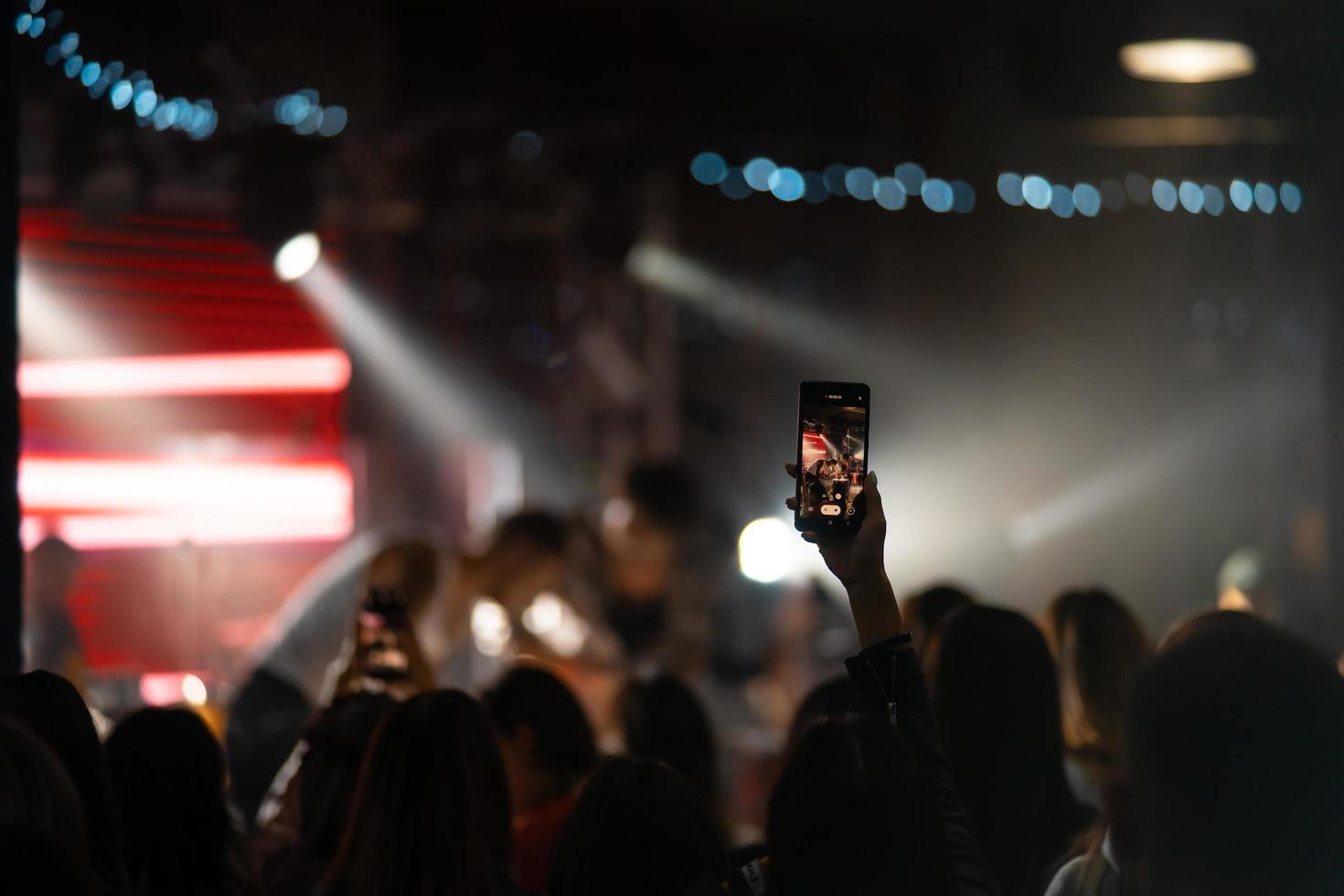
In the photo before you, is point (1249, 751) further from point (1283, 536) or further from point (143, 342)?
point (1283, 536)

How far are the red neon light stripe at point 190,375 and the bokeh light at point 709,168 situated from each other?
2.73m

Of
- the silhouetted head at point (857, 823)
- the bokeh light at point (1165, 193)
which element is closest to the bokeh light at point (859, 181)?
the bokeh light at point (1165, 193)

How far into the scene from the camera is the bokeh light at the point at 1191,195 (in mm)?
8992

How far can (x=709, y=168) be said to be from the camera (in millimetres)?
9055

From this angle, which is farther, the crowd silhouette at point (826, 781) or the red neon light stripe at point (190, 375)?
the red neon light stripe at point (190, 375)

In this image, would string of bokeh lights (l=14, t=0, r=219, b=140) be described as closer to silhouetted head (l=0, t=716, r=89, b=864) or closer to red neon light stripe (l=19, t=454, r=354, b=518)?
red neon light stripe (l=19, t=454, r=354, b=518)

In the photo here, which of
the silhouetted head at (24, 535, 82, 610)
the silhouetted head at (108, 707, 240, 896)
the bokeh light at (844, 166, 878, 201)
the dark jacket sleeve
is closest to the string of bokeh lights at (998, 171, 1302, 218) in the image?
the bokeh light at (844, 166, 878, 201)

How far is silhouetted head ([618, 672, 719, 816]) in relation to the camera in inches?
129

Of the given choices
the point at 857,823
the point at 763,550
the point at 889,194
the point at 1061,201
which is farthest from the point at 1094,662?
the point at 1061,201

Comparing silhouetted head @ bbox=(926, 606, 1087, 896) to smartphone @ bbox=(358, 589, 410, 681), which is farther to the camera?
smartphone @ bbox=(358, 589, 410, 681)

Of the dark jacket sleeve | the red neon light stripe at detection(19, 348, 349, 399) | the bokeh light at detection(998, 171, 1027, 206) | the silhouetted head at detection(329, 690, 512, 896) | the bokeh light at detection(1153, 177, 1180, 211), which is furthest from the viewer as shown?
the bokeh light at detection(998, 171, 1027, 206)

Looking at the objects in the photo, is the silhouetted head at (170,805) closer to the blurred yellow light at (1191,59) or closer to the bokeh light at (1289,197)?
the blurred yellow light at (1191,59)

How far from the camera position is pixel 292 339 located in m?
6.96

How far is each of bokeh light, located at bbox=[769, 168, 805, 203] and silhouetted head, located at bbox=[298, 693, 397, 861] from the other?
627 centimetres
